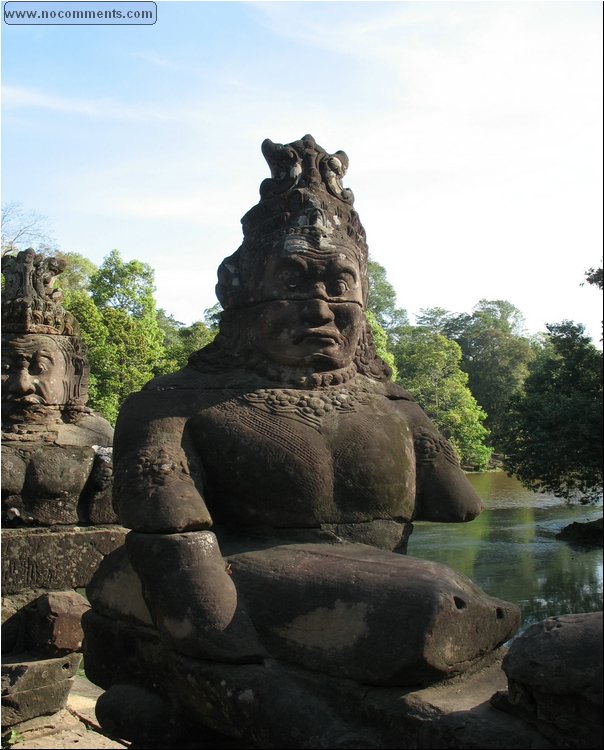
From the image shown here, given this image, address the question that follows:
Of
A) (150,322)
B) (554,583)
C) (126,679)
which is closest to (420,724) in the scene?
(126,679)

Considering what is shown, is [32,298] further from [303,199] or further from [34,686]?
[303,199]

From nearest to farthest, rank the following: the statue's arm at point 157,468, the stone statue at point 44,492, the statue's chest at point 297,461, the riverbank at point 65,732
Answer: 1. the statue's arm at point 157,468
2. the statue's chest at point 297,461
3. the riverbank at point 65,732
4. the stone statue at point 44,492

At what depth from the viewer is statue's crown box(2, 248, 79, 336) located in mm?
6406

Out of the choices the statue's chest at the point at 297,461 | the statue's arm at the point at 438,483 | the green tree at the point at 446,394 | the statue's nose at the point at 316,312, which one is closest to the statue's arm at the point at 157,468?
the statue's chest at the point at 297,461

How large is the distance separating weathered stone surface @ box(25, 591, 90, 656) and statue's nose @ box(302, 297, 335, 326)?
2751 mm

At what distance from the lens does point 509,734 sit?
2.48m

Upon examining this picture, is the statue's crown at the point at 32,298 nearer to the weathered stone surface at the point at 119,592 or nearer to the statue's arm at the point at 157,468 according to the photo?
the statue's arm at the point at 157,468

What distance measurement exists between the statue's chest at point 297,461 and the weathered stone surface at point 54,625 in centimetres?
232

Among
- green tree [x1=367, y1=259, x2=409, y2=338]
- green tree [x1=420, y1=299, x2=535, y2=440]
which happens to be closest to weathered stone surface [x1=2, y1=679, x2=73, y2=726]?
green tree [x1=420, y1=299, x2=535, y2=440]

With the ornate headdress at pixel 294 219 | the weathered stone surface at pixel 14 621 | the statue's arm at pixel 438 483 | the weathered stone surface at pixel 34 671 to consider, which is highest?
the ornate headdress at pixel 294 219

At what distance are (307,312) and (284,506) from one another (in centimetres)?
86

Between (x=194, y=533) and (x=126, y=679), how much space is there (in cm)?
75

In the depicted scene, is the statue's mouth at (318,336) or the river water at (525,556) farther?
the river water at (525,556)

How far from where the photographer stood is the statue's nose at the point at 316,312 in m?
3.69
